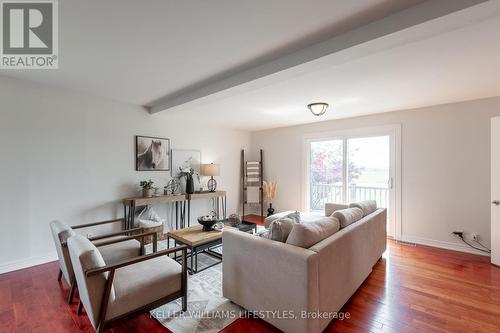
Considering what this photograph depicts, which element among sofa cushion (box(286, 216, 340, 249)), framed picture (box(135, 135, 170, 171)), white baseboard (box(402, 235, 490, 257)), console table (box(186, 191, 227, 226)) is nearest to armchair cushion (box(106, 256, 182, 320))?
sofa cushion (box(286, 216, 340, 249))

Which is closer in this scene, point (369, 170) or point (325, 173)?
point (369, 170)

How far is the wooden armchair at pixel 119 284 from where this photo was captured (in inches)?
60.1

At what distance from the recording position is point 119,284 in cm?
172

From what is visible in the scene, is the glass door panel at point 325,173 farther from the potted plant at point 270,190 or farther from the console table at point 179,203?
the console table at point 179,203

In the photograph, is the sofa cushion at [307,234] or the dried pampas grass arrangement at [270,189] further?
the dried pampas grass arrangement at [270,189]

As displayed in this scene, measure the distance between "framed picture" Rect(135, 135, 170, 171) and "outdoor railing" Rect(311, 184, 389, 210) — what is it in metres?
3.32

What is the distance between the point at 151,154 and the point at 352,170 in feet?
13.1

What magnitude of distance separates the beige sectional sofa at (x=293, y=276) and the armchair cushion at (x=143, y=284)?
1.60 feet

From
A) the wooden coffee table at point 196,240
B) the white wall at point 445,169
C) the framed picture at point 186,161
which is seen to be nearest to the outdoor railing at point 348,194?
the white wall at point 445,169

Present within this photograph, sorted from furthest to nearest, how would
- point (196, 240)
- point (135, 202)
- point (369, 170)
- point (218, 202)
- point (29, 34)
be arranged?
point (218, 202), point (369, 170), point (135, 202), point (196, 240), point (29, 34)

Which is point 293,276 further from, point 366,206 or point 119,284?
point 366,206

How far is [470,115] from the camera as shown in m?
3.46

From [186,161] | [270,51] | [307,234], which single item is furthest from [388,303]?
[186,161]

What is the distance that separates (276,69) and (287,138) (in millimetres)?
3458
